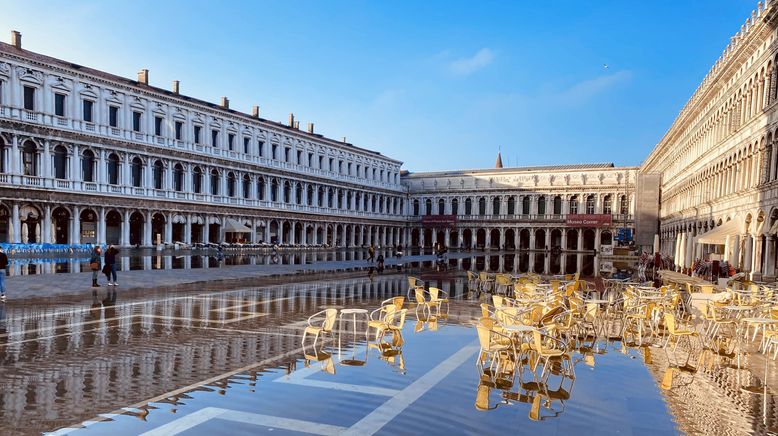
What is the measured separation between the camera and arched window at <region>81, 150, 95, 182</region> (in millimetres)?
39188

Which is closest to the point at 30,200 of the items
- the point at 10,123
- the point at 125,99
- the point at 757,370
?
the point at 10,123

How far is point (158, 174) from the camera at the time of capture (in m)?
44.7

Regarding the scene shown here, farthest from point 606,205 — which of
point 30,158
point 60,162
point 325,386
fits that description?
point 325,386

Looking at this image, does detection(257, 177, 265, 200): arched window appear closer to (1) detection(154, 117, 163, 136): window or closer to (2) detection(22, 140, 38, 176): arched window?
(1) detection(154, 117, 163, 136): window

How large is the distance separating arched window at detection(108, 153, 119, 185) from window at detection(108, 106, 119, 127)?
226 cm

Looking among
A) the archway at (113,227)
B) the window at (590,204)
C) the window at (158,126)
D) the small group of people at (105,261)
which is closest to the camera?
the small group of people at (105,261)

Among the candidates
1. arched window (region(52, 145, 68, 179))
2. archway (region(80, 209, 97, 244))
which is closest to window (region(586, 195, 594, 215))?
archway (region(80, 209, 97, 244))

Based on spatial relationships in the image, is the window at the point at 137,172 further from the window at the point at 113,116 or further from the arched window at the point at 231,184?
the arched window at the point at 231,184

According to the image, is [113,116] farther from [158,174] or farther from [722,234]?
[722,234]

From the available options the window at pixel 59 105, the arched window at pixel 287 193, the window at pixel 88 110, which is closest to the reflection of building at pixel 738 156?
the arched window at pixel 287 193

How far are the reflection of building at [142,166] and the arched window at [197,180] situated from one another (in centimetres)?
11

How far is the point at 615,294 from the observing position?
712 inches

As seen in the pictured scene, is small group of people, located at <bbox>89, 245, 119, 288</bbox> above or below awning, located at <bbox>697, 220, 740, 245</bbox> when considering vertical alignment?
below

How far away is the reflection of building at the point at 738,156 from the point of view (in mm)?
20922
